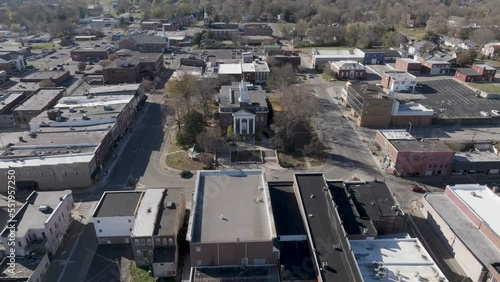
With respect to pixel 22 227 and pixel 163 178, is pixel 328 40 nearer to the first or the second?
pixel 163 178

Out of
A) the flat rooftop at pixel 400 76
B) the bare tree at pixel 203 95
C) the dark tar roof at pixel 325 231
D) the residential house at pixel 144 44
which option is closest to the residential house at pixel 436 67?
the flat rooftop at pixel 400 76

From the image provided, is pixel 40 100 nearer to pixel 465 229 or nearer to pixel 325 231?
pixel 325 231

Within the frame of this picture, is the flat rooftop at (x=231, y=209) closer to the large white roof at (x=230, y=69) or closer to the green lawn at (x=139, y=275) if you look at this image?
the green lawn at (x=139, y=275)

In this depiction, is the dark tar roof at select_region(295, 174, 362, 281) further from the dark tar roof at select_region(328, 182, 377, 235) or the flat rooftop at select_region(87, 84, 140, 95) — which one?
the flat rooftop at select_region(87, 84, 140, 95)

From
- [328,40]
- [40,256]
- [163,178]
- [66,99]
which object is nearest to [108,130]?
[163,178]

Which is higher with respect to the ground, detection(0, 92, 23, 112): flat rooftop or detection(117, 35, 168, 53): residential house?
detection(117, 35, 168, 53): residential house

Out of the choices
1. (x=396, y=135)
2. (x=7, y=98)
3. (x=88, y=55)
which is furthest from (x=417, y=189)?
(x=88, y=55)

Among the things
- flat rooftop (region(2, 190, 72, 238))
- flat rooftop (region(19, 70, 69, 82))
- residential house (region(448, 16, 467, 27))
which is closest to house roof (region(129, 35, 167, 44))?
flat rooftop (region(19, 70, 69, 82))
